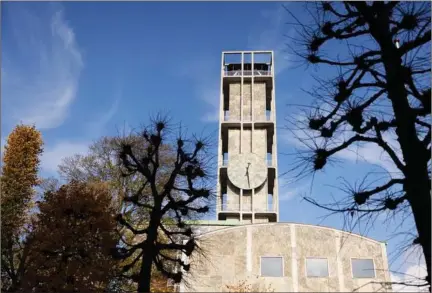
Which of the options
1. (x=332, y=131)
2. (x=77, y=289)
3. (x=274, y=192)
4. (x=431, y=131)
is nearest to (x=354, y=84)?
(x=332, y=131)

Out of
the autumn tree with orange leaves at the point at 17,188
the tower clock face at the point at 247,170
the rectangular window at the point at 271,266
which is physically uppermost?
the tower clock face at the point at 247,170

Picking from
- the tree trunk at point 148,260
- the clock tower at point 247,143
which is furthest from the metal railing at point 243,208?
the tree trunk at point 148,260

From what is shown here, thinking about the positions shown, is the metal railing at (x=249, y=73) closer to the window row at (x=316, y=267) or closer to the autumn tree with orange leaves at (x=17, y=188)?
the autumn tree with orange leaves at (x=17, y=188)

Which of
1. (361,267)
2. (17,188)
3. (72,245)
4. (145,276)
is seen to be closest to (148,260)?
(145,276)

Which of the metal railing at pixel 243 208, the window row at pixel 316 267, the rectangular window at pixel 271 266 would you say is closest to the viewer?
the window row at pixel 316 267

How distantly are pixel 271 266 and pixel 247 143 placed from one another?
805 inches

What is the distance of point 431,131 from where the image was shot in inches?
226

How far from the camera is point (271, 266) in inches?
833

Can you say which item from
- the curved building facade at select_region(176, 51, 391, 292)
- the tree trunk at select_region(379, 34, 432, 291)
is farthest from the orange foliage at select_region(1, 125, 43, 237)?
the tree trunk at select_region(379, 34, 432, 291)

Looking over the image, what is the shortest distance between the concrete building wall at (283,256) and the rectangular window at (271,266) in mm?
187

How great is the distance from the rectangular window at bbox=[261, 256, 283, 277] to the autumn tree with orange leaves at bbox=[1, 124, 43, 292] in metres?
12.4

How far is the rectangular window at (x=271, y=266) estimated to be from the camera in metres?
20.9

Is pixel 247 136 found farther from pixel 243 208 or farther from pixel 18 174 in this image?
pixel 18 174

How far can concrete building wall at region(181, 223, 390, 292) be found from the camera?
67.1ft
